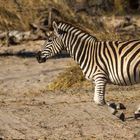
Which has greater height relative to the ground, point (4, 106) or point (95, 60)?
point (95, 60)

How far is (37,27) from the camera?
21.7 meters

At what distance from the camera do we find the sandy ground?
1015 cm

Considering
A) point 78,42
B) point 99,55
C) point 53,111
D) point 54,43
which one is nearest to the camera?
point 99,55

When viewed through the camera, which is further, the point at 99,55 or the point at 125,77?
the point at 99,55

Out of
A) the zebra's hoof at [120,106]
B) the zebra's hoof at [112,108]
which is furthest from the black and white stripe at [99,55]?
the zebra's hoof at [120,106]

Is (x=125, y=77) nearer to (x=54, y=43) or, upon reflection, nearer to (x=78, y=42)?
(x=78, y=42)

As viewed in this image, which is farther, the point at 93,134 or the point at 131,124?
the point at 131,124

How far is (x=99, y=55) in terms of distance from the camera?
11789 millimetres

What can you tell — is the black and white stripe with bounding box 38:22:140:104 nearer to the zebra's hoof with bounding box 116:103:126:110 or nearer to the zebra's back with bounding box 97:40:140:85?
the zebra's back with bounding box 97:40:140:85

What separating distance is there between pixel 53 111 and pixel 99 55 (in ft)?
4.64

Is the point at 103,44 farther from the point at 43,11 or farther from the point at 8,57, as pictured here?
the point at 43,11

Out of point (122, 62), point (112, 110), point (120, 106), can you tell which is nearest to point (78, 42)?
point (122, 62)

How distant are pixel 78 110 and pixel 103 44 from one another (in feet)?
4.53

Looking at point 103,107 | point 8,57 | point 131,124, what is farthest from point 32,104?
point 8,57
